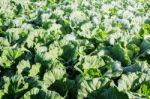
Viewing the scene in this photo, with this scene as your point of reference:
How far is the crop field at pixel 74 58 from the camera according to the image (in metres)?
3.45

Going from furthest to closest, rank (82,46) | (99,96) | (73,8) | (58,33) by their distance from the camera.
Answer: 1. (73,8)
2. (58,33)
3. (82,46)
4. (99,96)

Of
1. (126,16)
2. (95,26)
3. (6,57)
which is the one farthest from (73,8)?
(6,57)

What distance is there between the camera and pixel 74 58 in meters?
4.58

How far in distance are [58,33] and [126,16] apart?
6.35 feet


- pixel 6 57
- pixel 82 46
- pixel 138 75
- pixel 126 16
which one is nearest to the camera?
pixel 138 75

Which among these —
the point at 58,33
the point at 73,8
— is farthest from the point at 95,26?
the point at 73,8

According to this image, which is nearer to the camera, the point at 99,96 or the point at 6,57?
the point at 99,96

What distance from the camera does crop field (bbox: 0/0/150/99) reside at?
3445mm

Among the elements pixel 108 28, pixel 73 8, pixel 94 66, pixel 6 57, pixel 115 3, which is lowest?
pixel 94 66

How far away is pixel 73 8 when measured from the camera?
7586 millimetres

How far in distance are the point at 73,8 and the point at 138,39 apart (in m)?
2.71

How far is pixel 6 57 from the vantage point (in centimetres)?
451

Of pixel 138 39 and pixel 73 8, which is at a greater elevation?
pixel 73 8

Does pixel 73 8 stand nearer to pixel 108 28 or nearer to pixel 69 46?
pixel 108 28
